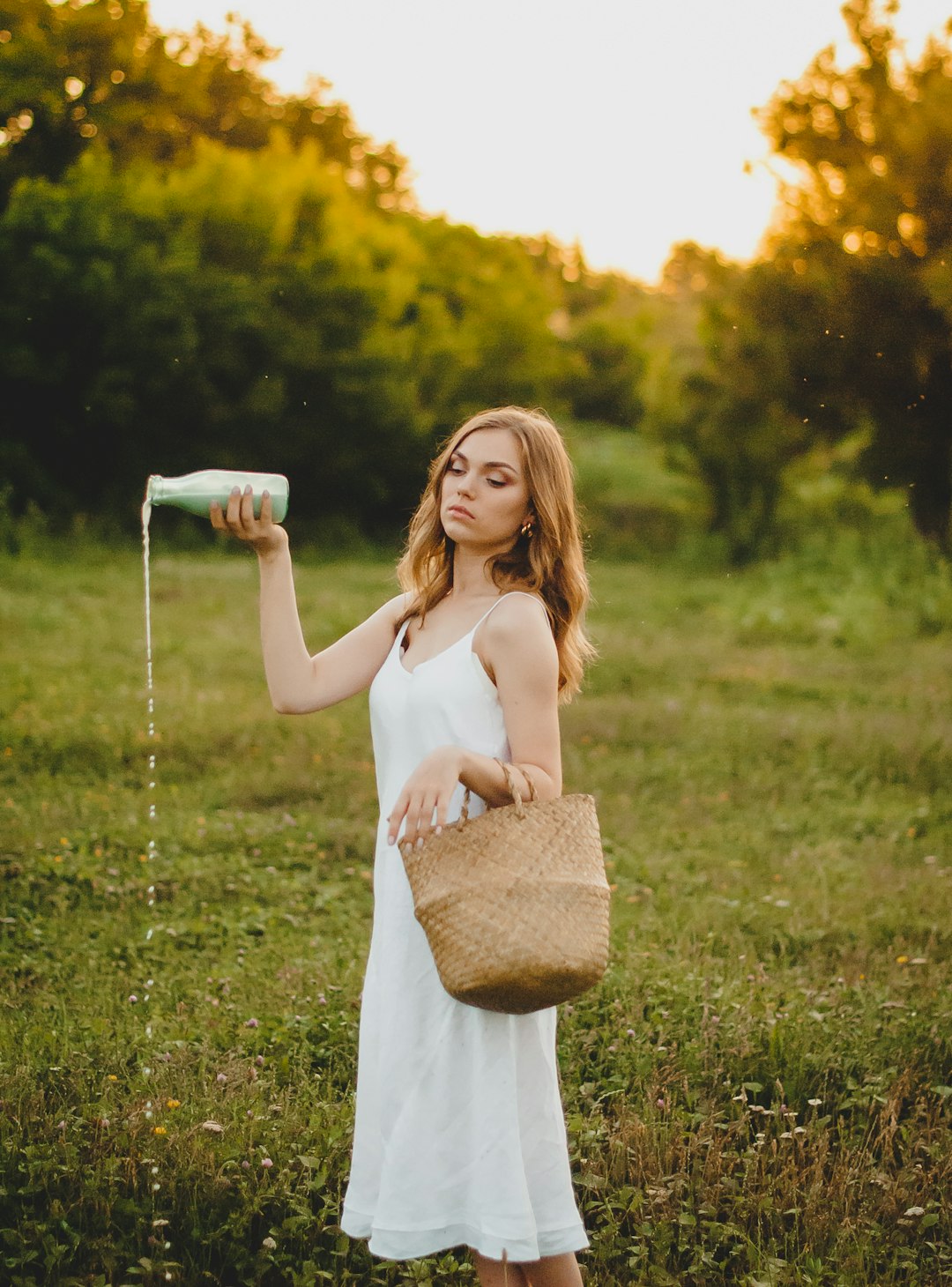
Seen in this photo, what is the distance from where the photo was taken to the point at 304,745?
8016 millimetres

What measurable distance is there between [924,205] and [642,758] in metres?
10.6

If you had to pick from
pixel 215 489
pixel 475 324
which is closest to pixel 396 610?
pixel 215 489

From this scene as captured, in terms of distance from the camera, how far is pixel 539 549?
2562 millimetres

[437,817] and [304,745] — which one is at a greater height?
[437,817]

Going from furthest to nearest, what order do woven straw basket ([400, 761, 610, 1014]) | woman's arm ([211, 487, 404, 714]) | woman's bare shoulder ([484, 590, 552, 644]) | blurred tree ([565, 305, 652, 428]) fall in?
blurred tree ([565, 305, 652, 428]) < woman's arm ([211, 487, 404, 714]) < woman's bare shoulder ([484, 590, 552, 644]) < woven straw basket ([400, 761, 610, 1014])

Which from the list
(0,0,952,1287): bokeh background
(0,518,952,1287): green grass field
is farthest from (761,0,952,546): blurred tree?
(0,518,952,1287): green grass field

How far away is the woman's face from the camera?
Answer: 2.52m

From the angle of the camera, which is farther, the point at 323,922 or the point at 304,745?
the point at 304,745

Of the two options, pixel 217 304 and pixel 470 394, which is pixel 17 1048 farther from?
pixel 470 394

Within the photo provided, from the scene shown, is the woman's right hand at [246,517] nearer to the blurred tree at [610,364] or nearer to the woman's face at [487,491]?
the woman's face at [487,491]

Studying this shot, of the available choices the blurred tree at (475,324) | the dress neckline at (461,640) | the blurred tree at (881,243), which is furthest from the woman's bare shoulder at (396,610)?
the blurred tree at (475,324)

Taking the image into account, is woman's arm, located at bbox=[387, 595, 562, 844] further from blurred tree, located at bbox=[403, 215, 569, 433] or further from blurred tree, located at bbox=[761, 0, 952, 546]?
blurred tree, located at bbox=[403, 215, 569, 433]

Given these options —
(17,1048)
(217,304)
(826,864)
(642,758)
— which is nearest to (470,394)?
(217,304)

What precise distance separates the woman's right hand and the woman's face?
345mm
